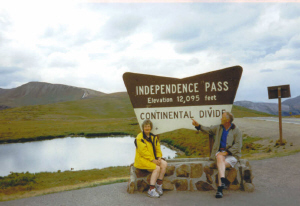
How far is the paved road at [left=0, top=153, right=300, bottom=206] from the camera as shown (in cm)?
479

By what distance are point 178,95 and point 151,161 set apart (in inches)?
74.6

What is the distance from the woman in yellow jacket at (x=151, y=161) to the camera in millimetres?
5281

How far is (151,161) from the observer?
5.41m

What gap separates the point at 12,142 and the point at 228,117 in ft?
114

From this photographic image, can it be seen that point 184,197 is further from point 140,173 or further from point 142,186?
point 140,173

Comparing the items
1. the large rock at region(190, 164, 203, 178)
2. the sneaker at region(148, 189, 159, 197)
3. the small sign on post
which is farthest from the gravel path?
the small sign on post

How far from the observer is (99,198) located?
5180 mm

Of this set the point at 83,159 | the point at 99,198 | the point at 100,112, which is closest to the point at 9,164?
the point at 83,159

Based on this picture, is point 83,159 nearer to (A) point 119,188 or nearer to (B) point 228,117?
(A) point 119,188

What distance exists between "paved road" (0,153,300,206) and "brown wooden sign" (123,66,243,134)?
173 cm

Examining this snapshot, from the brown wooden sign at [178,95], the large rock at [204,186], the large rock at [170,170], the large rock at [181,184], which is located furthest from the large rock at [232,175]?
the brown wooden sign at [178,95]

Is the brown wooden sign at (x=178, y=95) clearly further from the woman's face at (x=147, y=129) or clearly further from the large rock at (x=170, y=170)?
the large rock at (x=170, y=170)

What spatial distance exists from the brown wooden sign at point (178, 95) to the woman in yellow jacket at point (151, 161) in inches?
32.0

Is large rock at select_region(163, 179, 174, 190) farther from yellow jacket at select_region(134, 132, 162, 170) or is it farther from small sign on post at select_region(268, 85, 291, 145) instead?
small sign on post at select_region(268, 85, 291, 145)
